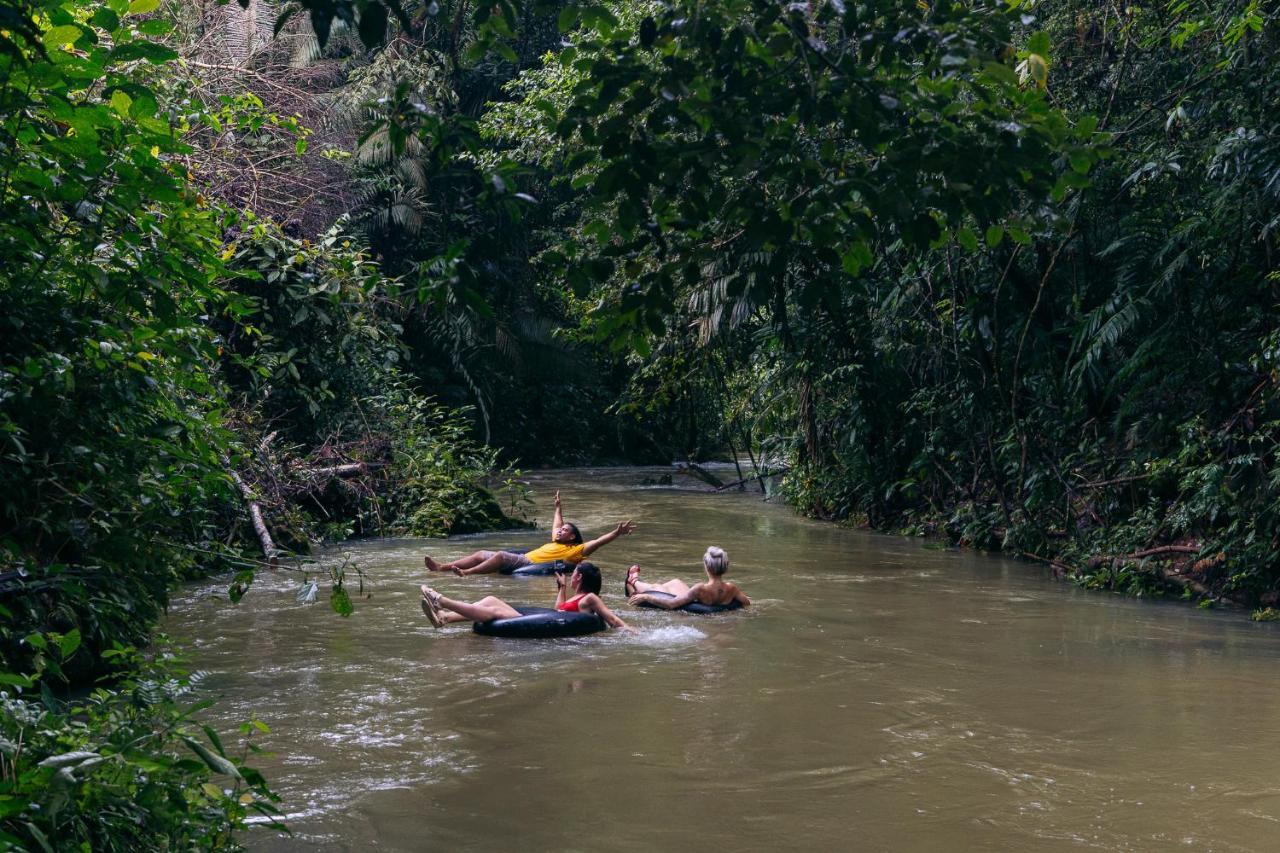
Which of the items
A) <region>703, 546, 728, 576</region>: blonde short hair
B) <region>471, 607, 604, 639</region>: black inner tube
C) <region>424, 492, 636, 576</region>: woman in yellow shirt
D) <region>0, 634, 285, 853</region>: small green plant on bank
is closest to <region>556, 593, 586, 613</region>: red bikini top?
<region>471, 607, 604, 639</region>: black inner tube

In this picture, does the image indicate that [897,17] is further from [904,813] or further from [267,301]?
[267,301]

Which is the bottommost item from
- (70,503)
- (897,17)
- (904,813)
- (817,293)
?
(904,813)

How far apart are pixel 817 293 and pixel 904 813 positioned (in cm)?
352

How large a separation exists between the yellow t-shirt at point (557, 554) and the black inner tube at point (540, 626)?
265 centimetres

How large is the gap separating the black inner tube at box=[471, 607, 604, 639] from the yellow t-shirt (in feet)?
8.68

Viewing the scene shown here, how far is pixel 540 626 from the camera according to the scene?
406 inches

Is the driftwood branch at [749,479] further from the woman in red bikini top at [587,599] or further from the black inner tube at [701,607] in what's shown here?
the woman in red bikini top at [587,599]

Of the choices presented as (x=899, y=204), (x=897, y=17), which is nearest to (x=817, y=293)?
(x=899, y=204)

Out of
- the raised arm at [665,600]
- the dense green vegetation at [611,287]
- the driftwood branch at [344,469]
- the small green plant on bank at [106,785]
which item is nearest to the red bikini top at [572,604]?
the raised arm at [665,600]

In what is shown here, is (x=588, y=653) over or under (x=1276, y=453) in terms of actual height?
under

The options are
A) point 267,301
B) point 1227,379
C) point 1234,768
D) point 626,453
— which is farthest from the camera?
point 626,453

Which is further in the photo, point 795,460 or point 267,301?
point 795,460

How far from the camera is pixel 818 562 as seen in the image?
1520cm

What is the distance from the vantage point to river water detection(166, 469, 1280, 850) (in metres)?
5.88
